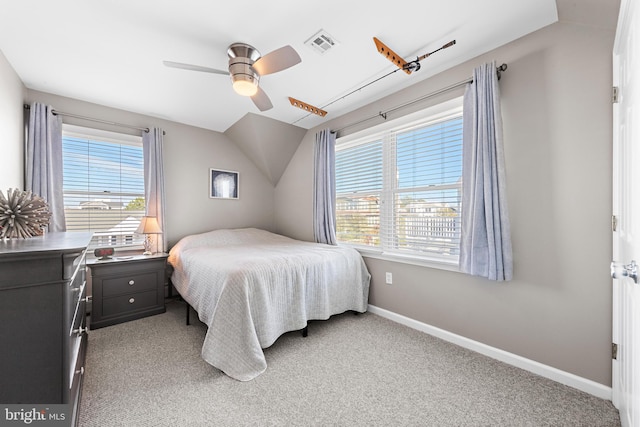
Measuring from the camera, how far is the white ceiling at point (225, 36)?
5.72ft

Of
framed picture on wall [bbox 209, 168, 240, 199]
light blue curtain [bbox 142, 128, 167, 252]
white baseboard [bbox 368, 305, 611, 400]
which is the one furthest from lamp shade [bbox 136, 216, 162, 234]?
white baseboard [bbox 368, 305, 611, 400]

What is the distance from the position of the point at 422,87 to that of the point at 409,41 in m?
0.62

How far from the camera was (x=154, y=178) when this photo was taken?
332 centimetres

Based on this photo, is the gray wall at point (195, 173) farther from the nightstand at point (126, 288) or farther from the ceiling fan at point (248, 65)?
the ceiling fan at point (248, 65)

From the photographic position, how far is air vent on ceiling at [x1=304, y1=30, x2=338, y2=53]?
2.01 m

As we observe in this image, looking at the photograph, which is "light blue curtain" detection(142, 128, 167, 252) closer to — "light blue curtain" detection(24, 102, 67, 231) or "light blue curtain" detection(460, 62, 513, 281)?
"light blue curtain" detection(24, 102, 67, 231)

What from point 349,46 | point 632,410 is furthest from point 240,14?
point 632,410

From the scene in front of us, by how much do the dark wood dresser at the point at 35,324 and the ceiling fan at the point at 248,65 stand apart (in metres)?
1.55

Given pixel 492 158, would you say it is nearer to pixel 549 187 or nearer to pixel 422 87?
pixel 549 187

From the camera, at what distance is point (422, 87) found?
2557mm

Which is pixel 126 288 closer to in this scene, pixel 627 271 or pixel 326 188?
pixel 326 188

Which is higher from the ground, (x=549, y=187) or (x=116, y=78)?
(x=116, y=78)

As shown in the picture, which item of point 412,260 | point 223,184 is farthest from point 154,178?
point 412,260

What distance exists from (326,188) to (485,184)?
1.86 meters
